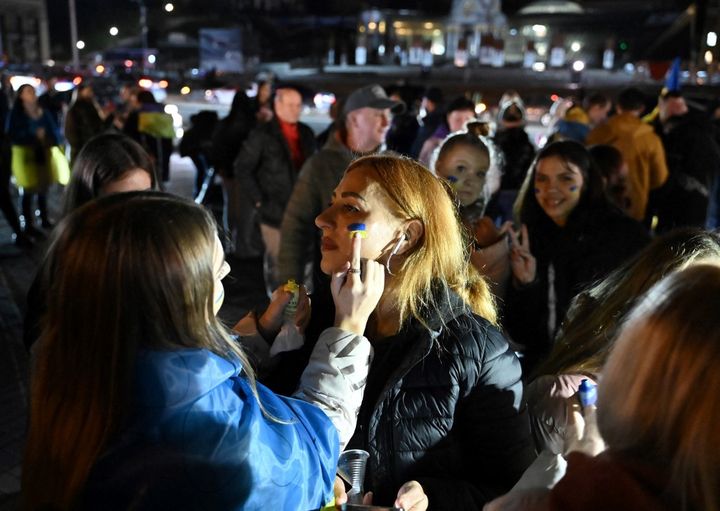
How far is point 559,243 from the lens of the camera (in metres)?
3.56

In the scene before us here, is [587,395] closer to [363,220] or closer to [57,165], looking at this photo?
[363,220]

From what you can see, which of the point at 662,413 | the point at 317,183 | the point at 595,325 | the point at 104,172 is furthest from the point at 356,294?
the point at 317,183

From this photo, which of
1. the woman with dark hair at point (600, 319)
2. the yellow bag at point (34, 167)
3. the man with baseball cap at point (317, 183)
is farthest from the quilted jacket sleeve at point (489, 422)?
the yellow bag at point (34, 167)

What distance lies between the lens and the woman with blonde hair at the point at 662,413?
3.83 ft

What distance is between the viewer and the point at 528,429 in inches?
78.9

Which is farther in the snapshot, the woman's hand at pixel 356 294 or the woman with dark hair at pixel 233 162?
the woman with dark hair at pixel 233 162

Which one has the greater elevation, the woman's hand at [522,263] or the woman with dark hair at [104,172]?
the woman with dark hair at [104,172]

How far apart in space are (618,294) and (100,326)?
1.67 metres

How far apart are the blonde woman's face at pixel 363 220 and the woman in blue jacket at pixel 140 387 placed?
0.68 m

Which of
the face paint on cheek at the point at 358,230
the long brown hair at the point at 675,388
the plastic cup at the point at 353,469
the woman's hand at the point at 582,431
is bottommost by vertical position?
the plastic cup at the point at 353,469

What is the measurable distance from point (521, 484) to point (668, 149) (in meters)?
6.66

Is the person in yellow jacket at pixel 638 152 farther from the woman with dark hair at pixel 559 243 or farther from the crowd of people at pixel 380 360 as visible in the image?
the crowd of people at pixel 380 360

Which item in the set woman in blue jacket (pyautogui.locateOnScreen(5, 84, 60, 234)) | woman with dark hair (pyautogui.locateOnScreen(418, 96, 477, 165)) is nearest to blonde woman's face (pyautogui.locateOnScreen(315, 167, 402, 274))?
woman with dark hair (pyautogui.locateOnScreen(418, 96, 477, 165))

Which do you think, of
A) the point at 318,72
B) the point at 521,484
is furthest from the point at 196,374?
the point at 318,72
